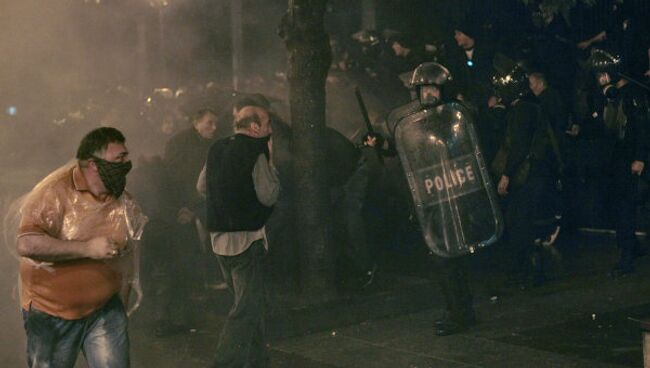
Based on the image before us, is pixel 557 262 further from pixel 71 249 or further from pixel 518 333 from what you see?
pixel 71 249

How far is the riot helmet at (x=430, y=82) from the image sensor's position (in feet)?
26.0

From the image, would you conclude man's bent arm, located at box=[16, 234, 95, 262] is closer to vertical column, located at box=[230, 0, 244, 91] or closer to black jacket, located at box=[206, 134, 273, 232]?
black jacket, located at box=[206, 134, 273, 232]

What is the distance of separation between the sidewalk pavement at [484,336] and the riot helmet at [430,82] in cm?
169

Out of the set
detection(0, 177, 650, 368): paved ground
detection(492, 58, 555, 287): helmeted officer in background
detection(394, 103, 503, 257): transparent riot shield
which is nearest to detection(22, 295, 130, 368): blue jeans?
detection(0, 177, 650, 368): paved ground

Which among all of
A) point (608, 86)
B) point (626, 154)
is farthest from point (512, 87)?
point (626, 154)

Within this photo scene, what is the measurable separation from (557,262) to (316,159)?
121 inches

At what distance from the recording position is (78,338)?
519cm

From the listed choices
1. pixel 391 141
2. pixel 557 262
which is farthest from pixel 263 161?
pixel 557 262

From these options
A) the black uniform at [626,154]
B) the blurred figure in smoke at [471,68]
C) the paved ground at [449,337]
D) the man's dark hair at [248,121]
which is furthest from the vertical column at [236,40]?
the man's dark hair at [248,121]

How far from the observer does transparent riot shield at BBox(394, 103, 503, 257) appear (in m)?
8.07

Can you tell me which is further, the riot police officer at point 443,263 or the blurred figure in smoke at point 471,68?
the blurred figure in smoke at point 471,68

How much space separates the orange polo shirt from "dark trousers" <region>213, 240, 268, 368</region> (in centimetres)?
190

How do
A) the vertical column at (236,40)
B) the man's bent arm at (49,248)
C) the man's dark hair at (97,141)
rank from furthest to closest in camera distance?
the vertical column at (236,40)
the man's dark hair at (97,141)
the man's bent arm at (49,248)

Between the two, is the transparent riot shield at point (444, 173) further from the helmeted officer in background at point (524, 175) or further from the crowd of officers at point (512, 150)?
the helmeted officer in background at point (524, 175)
